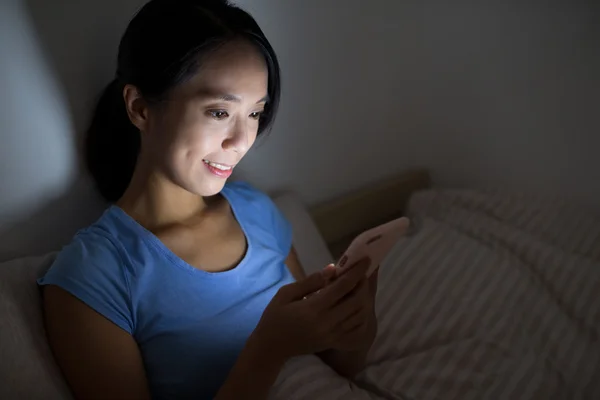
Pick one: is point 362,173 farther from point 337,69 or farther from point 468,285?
point 468,285

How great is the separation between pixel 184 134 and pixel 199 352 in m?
0.31

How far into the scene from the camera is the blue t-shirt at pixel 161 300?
71 centimetres

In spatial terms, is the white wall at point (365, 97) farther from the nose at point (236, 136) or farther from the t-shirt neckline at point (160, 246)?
the nose at point (236, 136)

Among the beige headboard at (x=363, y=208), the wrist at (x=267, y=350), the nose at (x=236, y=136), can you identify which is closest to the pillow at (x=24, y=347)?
the wrist at (x=267, y=350)

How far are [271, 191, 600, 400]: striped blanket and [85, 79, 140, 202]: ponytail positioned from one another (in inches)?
16.2

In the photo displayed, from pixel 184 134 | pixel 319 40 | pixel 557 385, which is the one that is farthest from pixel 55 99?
pixel 557 385

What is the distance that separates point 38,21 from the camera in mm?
779

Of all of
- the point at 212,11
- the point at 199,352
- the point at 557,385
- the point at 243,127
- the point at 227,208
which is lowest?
the point at 557,385

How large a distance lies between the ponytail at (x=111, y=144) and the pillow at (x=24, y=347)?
0.20m

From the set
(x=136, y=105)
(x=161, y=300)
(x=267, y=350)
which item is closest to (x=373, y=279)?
(x=267, y=350)

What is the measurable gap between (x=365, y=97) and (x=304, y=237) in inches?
14.7

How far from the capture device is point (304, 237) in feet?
3.72

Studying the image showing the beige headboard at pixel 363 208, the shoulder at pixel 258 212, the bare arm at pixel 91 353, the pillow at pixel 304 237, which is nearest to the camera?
the bare arm at pixel 91 353

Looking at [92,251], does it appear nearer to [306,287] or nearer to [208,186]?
[208,186]
